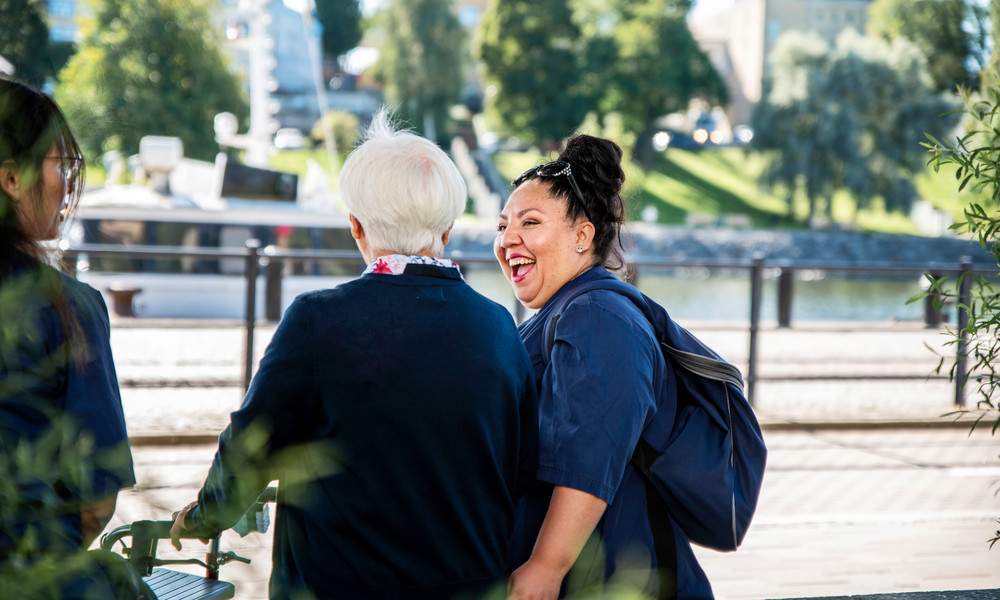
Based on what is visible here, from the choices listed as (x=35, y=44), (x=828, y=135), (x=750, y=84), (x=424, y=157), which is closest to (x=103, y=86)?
(x=35, y=44)

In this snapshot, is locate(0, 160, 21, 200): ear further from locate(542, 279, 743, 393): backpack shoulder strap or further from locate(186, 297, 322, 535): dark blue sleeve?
locate(542, 279, 743, 393): backpack shoulder strap

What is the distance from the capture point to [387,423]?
1842mm

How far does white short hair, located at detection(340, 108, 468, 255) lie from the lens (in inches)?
77.8

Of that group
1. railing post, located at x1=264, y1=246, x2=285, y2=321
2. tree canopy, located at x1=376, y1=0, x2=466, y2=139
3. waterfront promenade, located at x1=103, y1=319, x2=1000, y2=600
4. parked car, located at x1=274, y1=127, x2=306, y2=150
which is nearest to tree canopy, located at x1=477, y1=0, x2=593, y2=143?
tree canopy, located at x1=376, y1=0, x2=466, y2=139

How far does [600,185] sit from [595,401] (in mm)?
620

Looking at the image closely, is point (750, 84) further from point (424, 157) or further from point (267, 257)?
point (424, 157)

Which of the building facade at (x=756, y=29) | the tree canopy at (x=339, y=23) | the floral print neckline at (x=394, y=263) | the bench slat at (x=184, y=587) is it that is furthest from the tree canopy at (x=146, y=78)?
the building facade at (x=756, y=29)

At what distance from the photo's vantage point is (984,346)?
8.59 feet

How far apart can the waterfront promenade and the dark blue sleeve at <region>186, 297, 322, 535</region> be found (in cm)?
164

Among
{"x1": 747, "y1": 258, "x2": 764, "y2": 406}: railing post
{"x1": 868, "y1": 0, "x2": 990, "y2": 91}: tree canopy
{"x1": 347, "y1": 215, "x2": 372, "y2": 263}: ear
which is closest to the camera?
{"x1": 347, "y1": 215, "x2": 372, "y2": 263}: ear

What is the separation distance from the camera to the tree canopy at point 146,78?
40.6m

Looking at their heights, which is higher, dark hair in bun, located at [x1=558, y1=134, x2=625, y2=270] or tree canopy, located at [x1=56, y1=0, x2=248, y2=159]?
tree canopy, located at [x1=56, y1=0, x2=248, y2=159]

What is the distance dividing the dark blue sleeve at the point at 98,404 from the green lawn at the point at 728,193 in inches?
2201

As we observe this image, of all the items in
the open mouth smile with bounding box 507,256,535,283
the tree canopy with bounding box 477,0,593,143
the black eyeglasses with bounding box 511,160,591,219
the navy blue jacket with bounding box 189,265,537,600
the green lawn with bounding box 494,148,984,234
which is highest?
the tree canopy with bounding box 477,0,593,143
